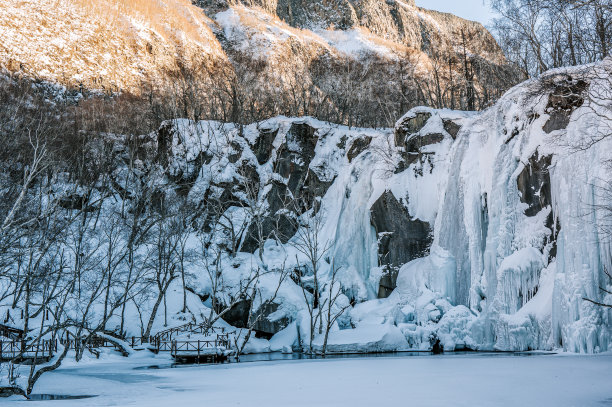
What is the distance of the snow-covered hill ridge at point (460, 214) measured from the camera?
1425 centimetres

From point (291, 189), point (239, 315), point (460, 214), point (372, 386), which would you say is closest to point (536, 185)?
point (460, 214)

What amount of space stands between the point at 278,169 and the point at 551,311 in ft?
68.0

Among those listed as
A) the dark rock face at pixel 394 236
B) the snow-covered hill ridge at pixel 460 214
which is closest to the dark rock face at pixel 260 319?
the snow-covered hill ridge at pixel 460 214

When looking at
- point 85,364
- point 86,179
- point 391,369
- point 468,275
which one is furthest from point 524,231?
point 86,179

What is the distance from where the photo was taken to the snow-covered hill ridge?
46.8 feet

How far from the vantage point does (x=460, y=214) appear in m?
21.1

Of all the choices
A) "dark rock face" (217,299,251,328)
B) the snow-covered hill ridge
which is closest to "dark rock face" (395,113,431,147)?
the snow-covered hill ridge

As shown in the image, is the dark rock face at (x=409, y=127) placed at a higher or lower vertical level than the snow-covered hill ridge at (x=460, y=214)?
higher

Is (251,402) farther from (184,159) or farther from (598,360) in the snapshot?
(184,159)

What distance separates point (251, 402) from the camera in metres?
7.57

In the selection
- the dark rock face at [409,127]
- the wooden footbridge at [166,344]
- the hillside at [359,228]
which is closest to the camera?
the hillside at [359,228]

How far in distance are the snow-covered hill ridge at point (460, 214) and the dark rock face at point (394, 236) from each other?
5cm

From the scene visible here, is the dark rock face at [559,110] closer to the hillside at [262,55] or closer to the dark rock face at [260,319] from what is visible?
the hillside at [262,55]

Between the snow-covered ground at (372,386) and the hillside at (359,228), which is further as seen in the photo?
the hillside at (359,228)
